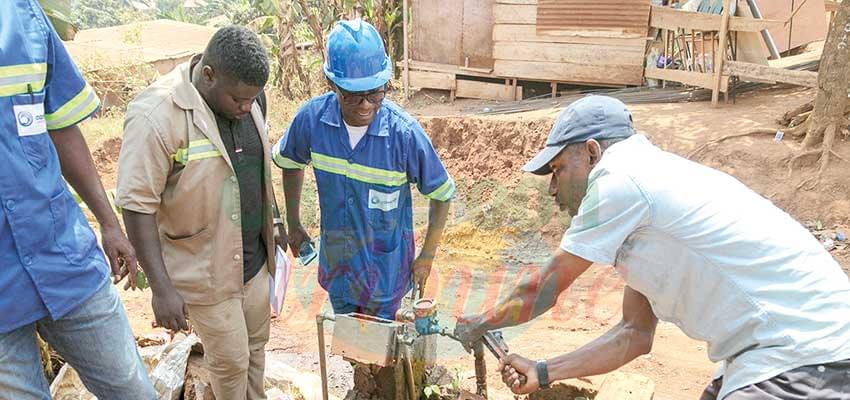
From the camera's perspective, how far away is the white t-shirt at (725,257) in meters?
1.86

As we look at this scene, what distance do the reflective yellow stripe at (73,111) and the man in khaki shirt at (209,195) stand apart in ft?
1.21

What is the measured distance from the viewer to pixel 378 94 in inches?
116

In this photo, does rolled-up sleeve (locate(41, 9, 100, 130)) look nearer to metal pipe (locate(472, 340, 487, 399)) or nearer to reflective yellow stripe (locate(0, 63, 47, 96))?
reflective yellow stripe (locate(0, 63, 47, 96))

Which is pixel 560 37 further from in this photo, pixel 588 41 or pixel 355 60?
pixel 355 60

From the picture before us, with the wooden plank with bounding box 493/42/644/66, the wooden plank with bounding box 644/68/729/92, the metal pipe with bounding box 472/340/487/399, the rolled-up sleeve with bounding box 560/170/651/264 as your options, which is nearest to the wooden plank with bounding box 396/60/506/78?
the wooden plank with bounding box 493/42/644/66

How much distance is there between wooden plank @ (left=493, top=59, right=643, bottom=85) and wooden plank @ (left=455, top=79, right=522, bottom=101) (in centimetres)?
21

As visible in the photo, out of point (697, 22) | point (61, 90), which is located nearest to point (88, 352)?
point (61, 90)

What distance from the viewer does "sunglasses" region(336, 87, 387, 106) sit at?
291cm

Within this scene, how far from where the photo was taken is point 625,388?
293 cm

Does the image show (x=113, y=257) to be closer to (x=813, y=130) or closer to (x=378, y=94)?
(x=378, y=94)

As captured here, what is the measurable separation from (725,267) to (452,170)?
7.15 meters

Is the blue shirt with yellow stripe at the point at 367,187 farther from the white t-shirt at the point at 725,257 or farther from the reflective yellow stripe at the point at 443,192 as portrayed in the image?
the white t-shirt at the point at 725,257

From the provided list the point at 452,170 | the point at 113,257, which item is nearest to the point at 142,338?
the point at 113,257

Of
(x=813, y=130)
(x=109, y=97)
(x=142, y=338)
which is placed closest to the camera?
(x=142, y=338)
